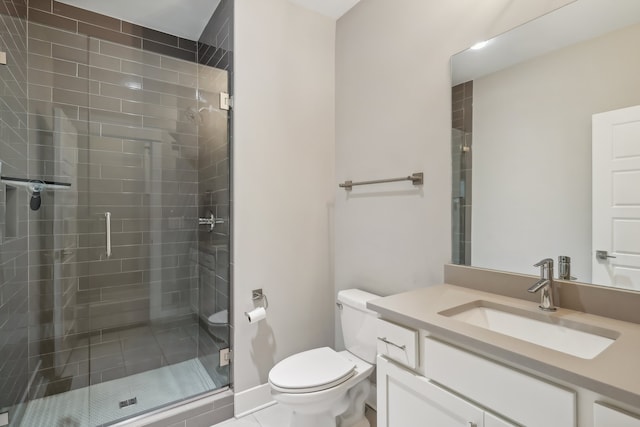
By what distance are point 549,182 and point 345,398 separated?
1413 millimetres

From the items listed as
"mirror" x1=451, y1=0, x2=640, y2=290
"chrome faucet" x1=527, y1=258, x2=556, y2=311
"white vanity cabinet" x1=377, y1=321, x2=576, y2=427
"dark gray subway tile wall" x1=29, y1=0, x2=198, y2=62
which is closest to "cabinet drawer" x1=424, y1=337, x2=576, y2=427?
"white vanity cabinet" x1=377, y1=321, x2=576, y2=427

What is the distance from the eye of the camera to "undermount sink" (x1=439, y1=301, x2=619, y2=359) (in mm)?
962

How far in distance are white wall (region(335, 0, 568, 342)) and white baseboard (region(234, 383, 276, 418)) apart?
0.87m

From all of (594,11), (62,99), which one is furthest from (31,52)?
(594,11)

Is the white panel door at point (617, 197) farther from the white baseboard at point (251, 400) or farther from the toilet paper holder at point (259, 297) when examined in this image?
the white baseboard at point (251, 400)

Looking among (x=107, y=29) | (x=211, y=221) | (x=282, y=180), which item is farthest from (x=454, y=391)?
(x=107, y=29)

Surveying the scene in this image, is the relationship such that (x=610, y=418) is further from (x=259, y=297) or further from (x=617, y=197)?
(x=259, y=297)

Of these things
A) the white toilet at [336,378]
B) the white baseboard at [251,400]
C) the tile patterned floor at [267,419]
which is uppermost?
the white toilet at [336,378]

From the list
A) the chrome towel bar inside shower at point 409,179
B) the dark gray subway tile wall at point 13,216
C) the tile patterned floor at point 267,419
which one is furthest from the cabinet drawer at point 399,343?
the dark gray subway tile wall at point 13,216

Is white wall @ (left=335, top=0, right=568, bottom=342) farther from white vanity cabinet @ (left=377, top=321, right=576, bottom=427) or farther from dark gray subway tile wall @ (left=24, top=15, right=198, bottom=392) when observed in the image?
dark gray subway tile wall @ (left=24, top=15, right=198, bottom=392)

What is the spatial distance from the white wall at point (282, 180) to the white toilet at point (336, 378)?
1.29ft

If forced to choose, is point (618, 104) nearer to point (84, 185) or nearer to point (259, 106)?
point (259, 106)

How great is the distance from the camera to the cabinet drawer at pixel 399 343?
3.49 ft

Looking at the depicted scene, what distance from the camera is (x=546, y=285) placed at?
3.68 ft
